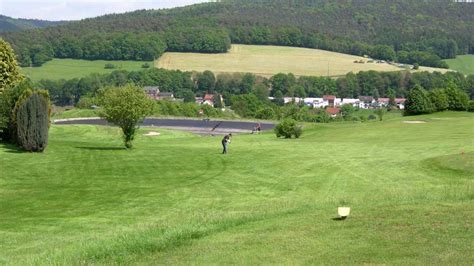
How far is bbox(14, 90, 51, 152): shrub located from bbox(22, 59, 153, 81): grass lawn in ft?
397

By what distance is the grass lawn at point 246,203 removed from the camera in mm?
16312

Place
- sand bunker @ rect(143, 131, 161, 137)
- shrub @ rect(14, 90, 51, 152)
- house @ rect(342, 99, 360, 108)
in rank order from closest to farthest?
shrub @ rect(14, 90, 51, 152) < sand bunker @ rect(143, 131, 161, 137) < house @ rect(342, 99, 360, 108)

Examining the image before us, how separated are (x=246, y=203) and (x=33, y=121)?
25.2m

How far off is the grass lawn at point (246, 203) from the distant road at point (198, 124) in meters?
36.9

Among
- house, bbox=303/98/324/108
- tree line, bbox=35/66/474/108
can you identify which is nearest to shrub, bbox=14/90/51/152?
tree line, bbox=35/66/474/108

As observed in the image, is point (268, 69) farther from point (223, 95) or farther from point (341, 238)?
point (341, 238)

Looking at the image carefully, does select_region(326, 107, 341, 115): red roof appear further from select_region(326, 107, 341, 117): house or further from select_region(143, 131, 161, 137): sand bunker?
select_region(143, 131, 161, 137): sand bunker

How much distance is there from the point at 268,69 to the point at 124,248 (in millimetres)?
175372

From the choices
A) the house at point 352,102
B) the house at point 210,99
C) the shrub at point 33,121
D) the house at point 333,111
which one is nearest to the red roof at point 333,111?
the house at point 333,111

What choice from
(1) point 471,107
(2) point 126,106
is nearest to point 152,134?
(2) point 126,106

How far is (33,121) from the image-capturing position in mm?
49062

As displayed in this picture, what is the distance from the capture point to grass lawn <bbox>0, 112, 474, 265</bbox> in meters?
16.3

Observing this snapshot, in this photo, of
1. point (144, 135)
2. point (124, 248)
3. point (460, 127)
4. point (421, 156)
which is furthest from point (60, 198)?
point (144, 135)

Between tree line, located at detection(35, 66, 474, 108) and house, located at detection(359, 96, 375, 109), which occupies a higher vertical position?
tree line, located at detection(35, 66, 474, 108)
